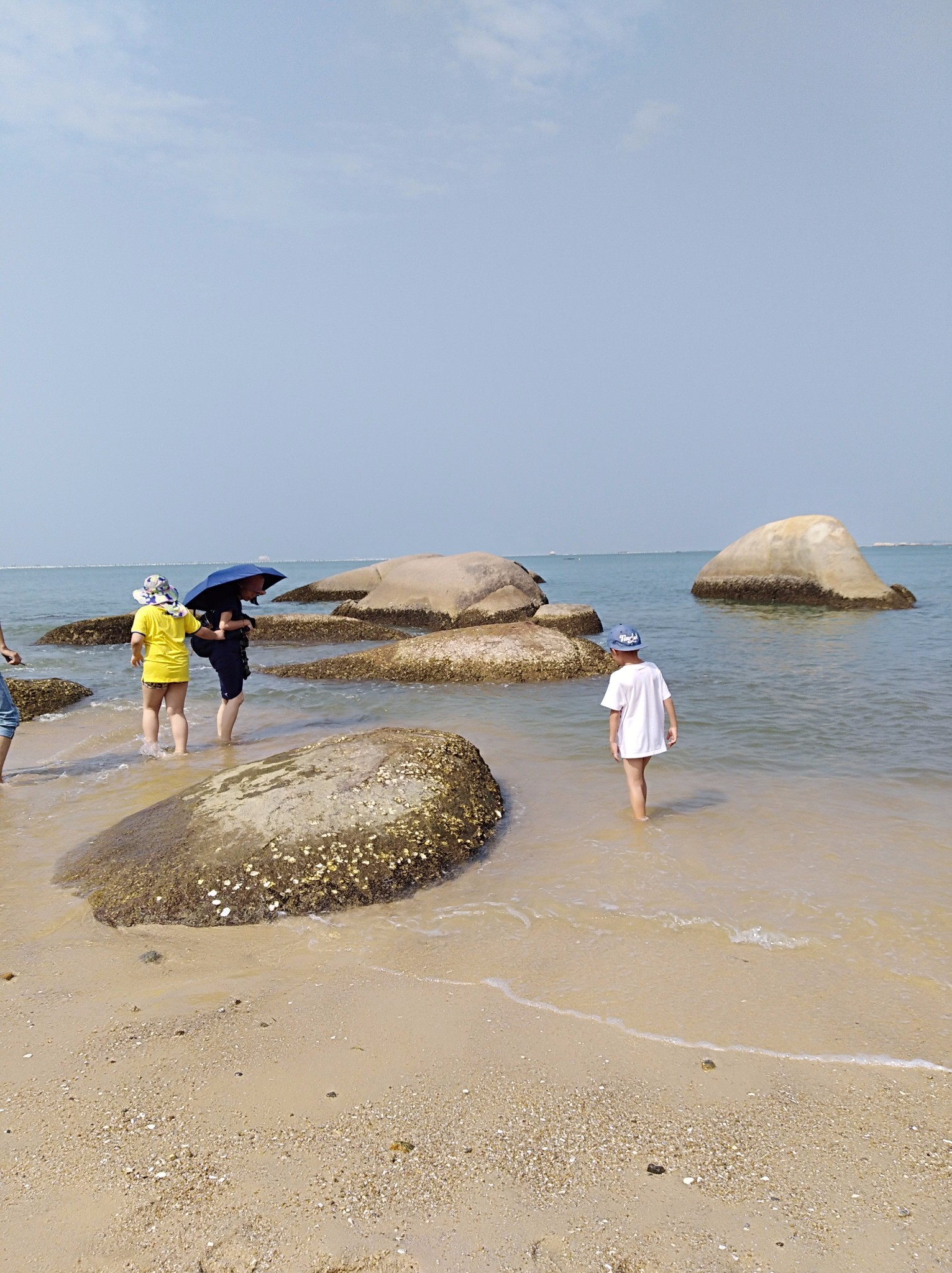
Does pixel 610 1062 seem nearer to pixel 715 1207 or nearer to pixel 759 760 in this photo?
pixel 715 1207

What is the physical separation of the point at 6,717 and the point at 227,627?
2276 millimetres

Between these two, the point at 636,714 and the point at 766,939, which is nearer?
the point at 766,939

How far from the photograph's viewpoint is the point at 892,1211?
218 cm

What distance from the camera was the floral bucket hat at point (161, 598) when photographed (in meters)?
7.95

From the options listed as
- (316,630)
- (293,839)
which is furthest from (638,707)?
(316,630)

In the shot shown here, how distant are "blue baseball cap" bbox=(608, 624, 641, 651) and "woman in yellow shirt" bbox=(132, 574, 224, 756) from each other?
4.58 metres

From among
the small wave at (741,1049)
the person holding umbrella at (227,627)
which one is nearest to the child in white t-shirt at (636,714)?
the small wave at (741,1049)

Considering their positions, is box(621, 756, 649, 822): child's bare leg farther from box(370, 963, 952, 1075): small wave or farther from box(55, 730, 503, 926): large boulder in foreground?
box(370, 963, 952, 1075): small wave

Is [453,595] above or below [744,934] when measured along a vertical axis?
above

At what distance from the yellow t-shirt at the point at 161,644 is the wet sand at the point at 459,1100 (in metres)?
3.81

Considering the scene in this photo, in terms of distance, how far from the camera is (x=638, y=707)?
19.3 feet

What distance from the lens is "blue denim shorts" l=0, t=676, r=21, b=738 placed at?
683 centimetres

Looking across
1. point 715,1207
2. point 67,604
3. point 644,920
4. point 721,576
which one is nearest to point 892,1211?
point 715,1207

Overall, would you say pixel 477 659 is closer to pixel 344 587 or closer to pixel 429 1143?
pixel 429 1143
